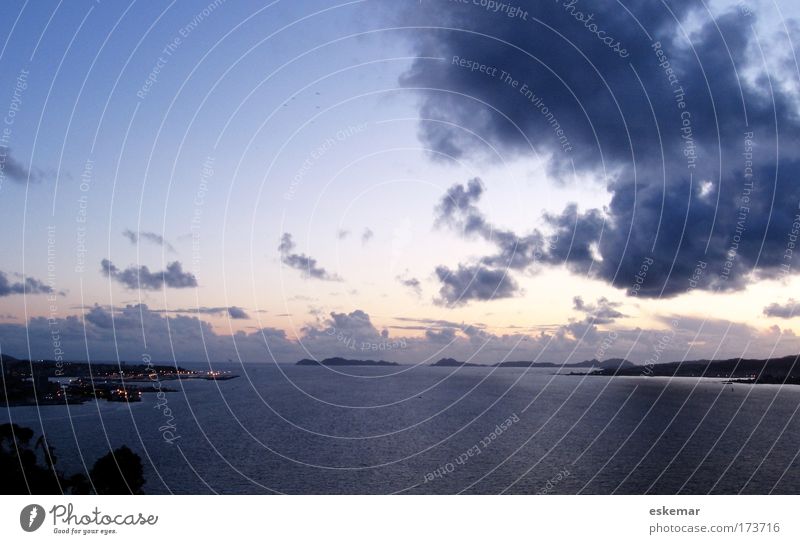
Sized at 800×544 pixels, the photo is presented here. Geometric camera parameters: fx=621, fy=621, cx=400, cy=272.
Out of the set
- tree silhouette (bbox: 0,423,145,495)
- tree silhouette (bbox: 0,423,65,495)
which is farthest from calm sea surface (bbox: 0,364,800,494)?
tree silhouette (bbox: 0,423,65,495)

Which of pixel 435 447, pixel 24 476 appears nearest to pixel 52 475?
pixel 24 476

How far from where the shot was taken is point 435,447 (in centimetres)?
9750

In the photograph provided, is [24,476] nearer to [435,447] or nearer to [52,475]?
[52,475]

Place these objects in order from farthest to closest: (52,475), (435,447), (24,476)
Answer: (435,447)
(52,475)
(24,476)

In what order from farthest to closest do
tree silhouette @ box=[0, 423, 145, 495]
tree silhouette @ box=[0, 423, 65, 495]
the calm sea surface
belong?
the calm sea surface → tree silhouette @ box=[0, 423, 145, 495] → tree silhouette @ box=[0, 423, 65, 495]

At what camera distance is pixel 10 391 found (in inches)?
5910

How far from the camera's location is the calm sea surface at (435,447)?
7450 centimetres

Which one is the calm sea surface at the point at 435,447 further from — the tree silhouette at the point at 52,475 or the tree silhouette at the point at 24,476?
the tree silhouette at the point at 24,476

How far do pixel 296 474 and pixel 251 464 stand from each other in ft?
30.7

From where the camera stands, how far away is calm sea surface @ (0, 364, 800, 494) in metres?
74.5

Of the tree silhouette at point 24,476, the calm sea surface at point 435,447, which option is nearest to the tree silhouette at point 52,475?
the tree silhouette at point 24,476

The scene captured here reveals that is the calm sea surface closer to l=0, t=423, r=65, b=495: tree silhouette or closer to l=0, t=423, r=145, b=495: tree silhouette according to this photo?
l=0, t=423, r=145, b=495: tree silhouette
